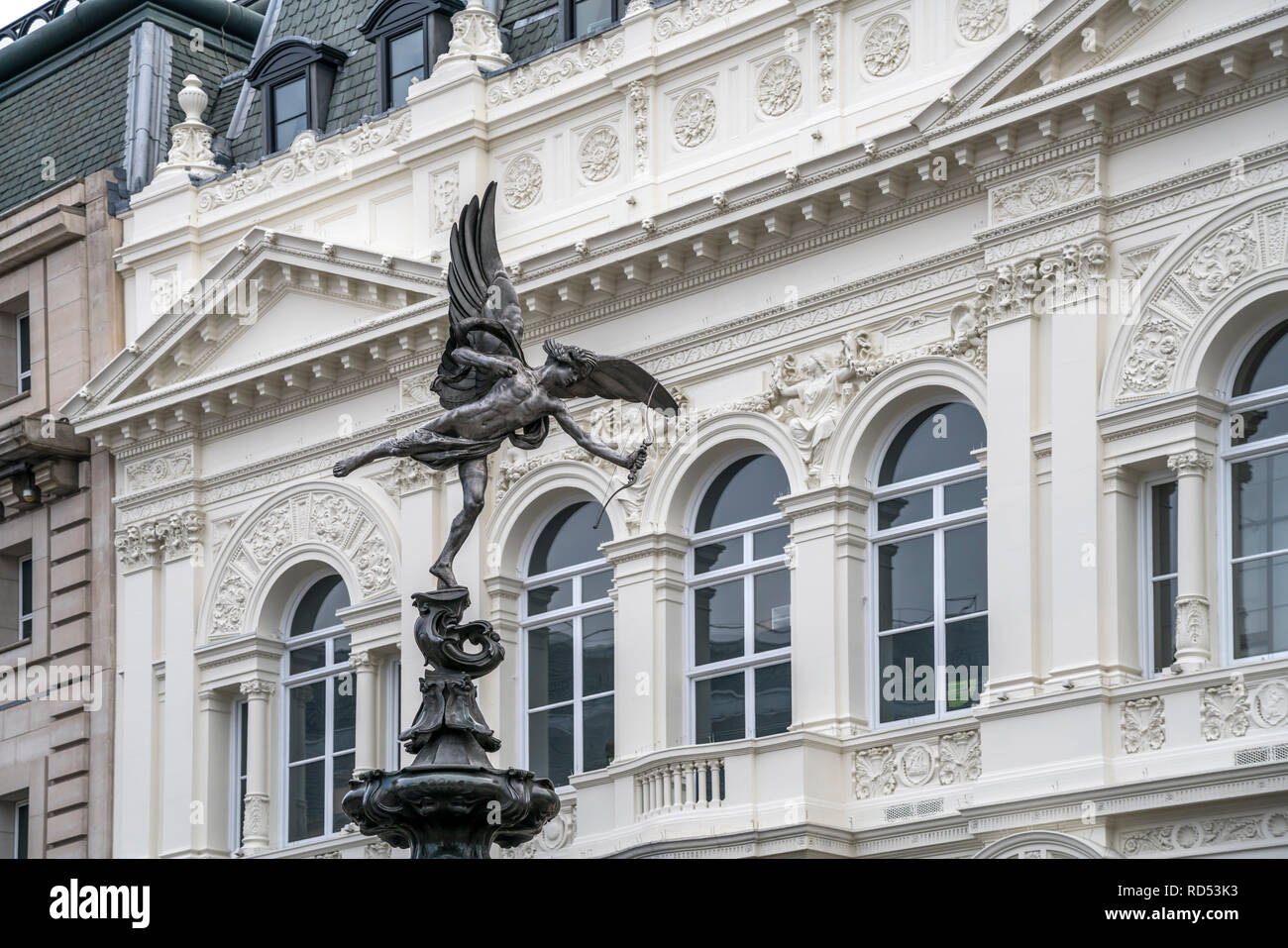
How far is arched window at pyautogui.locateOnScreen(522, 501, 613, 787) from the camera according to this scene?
3519cm

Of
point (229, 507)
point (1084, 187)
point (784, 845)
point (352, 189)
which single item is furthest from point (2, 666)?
point (1084, 187)

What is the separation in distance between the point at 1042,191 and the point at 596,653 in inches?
318


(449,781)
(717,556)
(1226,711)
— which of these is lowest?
(449,781)

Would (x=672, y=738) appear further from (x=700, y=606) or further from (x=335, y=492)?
(x=335, y=492)

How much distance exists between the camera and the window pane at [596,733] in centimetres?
3491

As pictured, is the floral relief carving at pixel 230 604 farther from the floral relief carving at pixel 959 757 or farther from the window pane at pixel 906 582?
the floral relief carving at pixel 959 757

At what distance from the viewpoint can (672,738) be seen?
33719mm

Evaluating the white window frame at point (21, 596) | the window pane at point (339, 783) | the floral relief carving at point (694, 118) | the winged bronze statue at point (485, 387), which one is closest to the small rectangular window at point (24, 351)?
the white window frame at point (21, 596)

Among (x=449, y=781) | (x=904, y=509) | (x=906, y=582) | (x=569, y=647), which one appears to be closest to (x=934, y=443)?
(x=904, y=509)

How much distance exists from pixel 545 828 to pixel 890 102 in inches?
358

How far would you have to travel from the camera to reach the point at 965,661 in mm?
31453

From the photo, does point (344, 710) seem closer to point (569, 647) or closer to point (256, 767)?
point (256, 767)

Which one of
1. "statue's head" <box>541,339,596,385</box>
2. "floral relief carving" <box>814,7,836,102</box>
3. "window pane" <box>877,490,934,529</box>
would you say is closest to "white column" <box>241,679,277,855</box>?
"window pane" <box>877,490,934,529</box>

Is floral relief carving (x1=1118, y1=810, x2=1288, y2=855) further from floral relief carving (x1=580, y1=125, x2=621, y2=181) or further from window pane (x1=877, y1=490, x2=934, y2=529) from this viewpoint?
floral relief carving (x1=580, y1=125, x2=621, y2=181)
